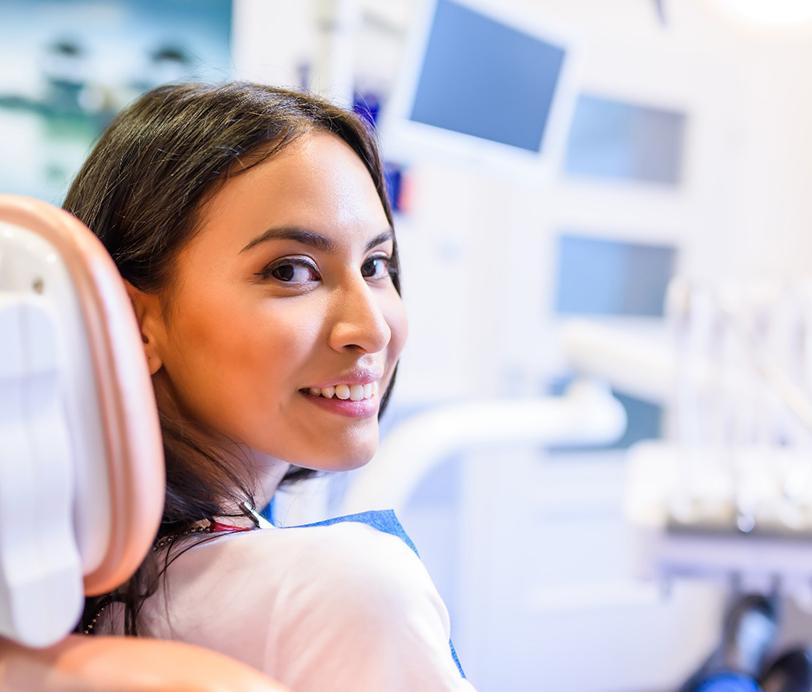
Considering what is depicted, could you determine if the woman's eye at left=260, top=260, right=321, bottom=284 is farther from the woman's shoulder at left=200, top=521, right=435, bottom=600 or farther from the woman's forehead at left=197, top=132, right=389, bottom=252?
the woman's shoulder at left=200, top=521, right=435, bottom=600

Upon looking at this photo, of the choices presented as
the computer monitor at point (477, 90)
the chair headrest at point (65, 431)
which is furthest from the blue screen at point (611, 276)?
the chair headrest at point (65, 431)

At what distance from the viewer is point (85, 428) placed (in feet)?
1.61

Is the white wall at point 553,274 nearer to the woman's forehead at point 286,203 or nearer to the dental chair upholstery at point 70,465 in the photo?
the woman's forehead at point 286,203

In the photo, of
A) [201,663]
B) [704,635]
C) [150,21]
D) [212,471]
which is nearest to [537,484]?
[704,635]

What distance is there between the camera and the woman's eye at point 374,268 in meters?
0.81

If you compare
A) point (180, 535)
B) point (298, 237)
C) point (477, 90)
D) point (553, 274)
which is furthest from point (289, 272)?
point (553, 274)

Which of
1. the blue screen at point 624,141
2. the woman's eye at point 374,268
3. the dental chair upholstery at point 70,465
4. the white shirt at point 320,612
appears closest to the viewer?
the dental chair upholstery at point 70,465

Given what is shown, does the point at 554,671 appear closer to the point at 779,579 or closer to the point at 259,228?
the point at 779,579

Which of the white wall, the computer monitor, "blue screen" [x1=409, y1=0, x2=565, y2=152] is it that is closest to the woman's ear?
the computer monitor

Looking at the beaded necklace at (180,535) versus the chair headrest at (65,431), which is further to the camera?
the beaded necklace at (180,535)

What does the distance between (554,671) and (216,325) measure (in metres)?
2.72

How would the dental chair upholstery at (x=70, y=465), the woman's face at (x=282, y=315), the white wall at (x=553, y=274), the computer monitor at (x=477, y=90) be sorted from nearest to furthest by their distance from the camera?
the dental chair upholstery at (x=70, y=465), the woman's face at (x=282, y=315), the computer monitor at (x=477, y=90), the white wall at (x=553, y=274)

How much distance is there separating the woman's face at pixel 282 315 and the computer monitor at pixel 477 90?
0.56 meters

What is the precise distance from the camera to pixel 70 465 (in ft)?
1.59
